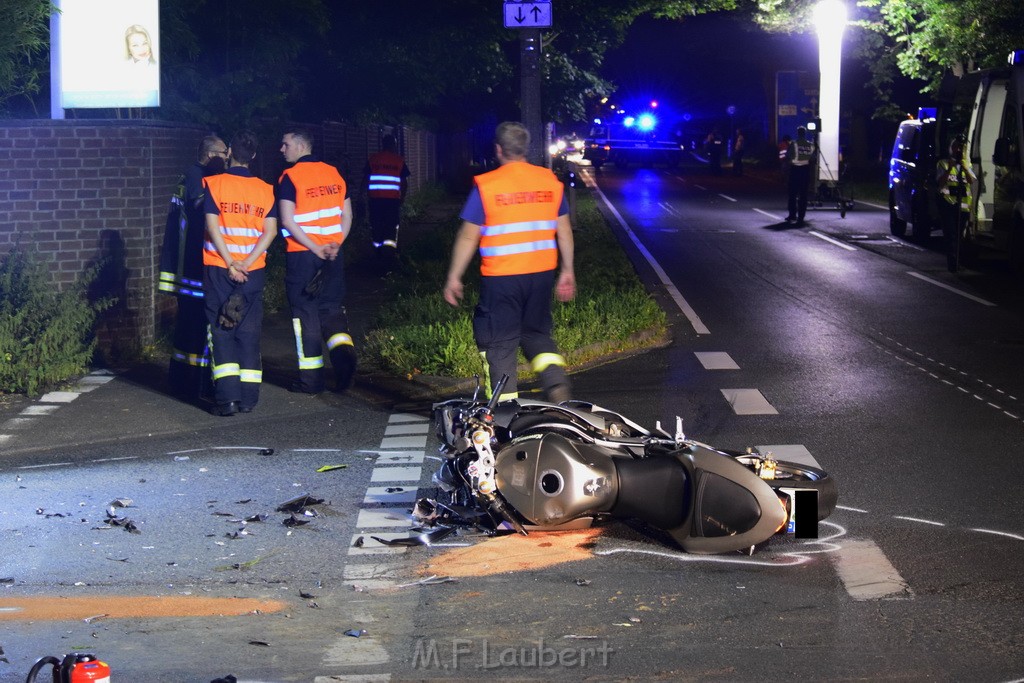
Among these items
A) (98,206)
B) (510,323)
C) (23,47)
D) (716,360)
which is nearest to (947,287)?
(716,360)

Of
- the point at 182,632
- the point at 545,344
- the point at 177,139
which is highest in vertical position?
the point at 177,139

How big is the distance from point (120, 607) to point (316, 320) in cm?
510

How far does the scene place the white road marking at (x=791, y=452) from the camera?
8.45 meters

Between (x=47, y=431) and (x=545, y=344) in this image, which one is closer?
(x=545, y=344)

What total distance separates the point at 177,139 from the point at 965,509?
28.8ft

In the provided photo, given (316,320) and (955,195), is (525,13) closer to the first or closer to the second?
(316,320)

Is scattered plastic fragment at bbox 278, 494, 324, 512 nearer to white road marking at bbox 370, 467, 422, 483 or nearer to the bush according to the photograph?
white road marking at bbox 370, 467, 422, 483

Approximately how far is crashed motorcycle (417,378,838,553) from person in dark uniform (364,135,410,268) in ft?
46.7

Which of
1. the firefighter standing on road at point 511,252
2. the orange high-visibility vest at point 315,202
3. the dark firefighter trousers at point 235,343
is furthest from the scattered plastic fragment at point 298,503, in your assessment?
the orange high-visibility vest at point 315,202

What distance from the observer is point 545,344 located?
8477 mm

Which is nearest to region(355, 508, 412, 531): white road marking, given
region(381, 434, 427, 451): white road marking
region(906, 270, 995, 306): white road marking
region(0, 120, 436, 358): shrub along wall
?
region(381, 434, 427, 451): white road marking

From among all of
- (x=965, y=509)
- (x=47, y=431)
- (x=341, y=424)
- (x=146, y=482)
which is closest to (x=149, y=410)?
(x=47, y=431)

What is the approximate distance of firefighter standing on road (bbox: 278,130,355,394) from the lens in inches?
420

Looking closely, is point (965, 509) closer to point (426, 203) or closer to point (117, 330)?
point (117, 330)
